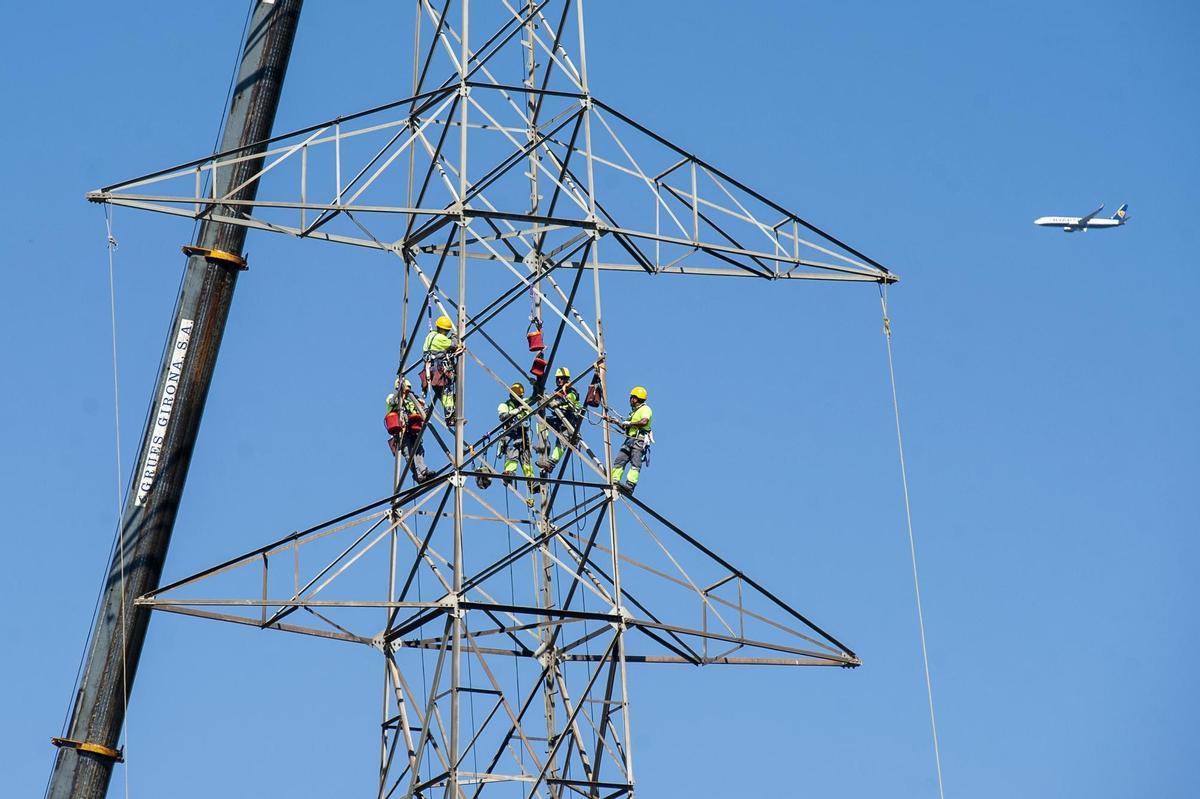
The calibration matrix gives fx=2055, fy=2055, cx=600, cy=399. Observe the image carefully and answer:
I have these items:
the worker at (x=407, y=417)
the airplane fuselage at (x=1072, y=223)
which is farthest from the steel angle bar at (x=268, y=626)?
the airplane fuselage at (x=1072, y=223)

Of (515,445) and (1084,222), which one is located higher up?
(1084,222)

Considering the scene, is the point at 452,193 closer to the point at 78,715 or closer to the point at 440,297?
the point at 440,297

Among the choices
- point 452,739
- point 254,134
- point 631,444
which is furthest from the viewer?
point 254,134

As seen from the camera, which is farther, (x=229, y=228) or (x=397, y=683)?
(x=229, y=228)

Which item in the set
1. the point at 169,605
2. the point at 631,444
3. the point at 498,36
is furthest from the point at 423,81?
the point at 169,605

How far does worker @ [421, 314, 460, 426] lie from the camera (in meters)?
30.3

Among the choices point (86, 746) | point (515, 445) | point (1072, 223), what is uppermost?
point (1072, 223)

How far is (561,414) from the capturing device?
30172 mm

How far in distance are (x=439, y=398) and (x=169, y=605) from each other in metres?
5.34

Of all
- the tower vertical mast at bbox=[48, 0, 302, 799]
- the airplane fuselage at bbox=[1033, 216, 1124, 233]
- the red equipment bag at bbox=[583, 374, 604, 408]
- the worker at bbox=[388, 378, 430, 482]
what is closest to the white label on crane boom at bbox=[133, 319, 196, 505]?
the tower vertical mast at bbox=[48, 0, 302, 799]

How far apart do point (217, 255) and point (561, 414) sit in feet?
20.7

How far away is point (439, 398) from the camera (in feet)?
100

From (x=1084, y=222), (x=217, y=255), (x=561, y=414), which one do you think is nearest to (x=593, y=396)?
(x=561, y=414)

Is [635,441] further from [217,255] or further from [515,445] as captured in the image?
[217,255]
